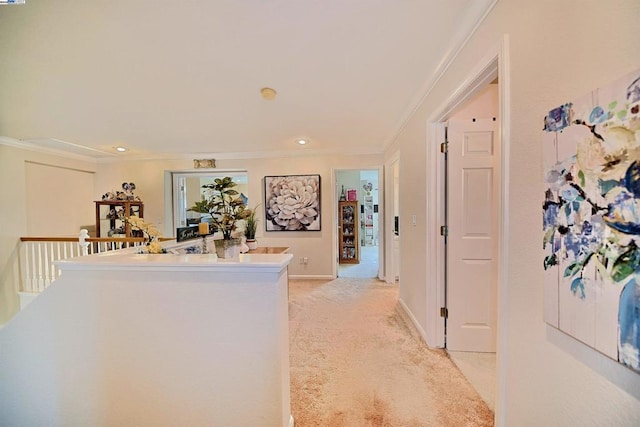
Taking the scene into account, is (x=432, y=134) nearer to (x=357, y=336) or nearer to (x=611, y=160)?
(x=611, y=160)

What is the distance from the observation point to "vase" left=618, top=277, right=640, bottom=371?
0.64 metres

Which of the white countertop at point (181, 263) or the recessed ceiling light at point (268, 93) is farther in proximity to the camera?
the recessed ceiling light at point (268, 93)

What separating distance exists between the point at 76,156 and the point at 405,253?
5491 mm

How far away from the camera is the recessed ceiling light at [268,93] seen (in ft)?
8.18

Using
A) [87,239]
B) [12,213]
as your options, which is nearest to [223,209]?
[87,239]

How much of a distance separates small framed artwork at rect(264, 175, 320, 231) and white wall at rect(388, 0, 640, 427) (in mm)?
3191

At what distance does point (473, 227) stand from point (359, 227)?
4137 mm

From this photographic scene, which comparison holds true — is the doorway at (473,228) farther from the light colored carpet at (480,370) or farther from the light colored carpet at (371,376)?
the light colored carpet at (371,376)

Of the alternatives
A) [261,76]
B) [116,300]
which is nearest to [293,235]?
[261,76]

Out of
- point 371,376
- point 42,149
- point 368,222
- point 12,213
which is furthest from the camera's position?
point 368,222

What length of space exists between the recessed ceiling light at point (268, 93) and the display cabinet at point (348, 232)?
383cm

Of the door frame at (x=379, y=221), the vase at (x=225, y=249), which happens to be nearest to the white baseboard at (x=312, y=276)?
the door frame at (x=379, y=221)

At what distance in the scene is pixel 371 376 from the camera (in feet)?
6.14

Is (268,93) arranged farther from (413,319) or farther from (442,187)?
(413,319)
